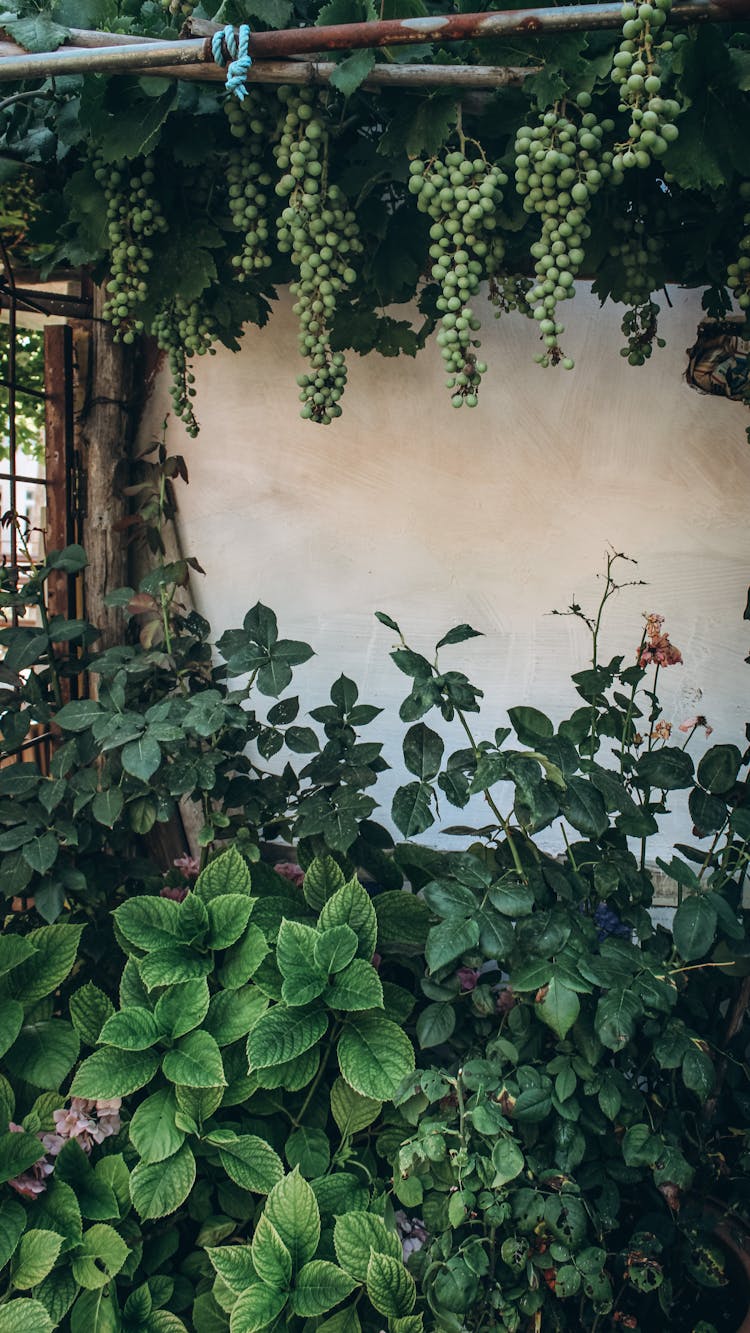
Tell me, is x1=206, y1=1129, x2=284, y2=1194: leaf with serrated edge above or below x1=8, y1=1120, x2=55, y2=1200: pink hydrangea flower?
above

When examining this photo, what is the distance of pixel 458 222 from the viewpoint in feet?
5.38

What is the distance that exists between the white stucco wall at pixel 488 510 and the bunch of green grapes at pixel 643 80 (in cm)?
77

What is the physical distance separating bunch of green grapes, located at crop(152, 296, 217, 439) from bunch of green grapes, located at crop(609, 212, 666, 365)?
2.80ft

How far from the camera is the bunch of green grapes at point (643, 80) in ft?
4.44

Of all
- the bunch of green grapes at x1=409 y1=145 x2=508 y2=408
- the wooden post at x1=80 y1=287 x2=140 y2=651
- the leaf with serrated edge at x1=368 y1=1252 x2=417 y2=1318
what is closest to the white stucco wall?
the wooden post at x1=80 y1=287 x2=140 y2=651

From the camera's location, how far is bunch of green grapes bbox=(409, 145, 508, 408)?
160cm

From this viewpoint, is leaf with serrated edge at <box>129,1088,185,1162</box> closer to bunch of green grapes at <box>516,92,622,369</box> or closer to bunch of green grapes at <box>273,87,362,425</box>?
bunch of green grapes at <box>273,87,362,425</box>

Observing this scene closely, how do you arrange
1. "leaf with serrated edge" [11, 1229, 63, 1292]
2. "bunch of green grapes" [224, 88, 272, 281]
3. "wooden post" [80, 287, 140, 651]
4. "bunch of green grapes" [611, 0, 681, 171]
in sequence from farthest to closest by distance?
"wooden post" [80, 287, 140, 651], "bunch of green grapes" [224, 88, 272, 281], "leaf with serrated edge" [11, 1229, 63, 1292], "bunch of green grapes" [611, 0, 681, 171]

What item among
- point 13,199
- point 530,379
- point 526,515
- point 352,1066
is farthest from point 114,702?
point 13,199

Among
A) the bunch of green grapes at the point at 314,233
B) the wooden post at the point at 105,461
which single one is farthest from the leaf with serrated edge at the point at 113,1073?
the bunch of green grapes at the point at 314,233

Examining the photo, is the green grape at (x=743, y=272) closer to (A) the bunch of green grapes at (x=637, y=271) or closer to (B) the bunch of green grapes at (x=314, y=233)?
(A) the bunch of green grapes at (x=637, y=271)

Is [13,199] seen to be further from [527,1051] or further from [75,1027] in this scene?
[527,1051]

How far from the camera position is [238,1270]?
156 centimetres

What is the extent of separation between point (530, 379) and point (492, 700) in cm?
77
